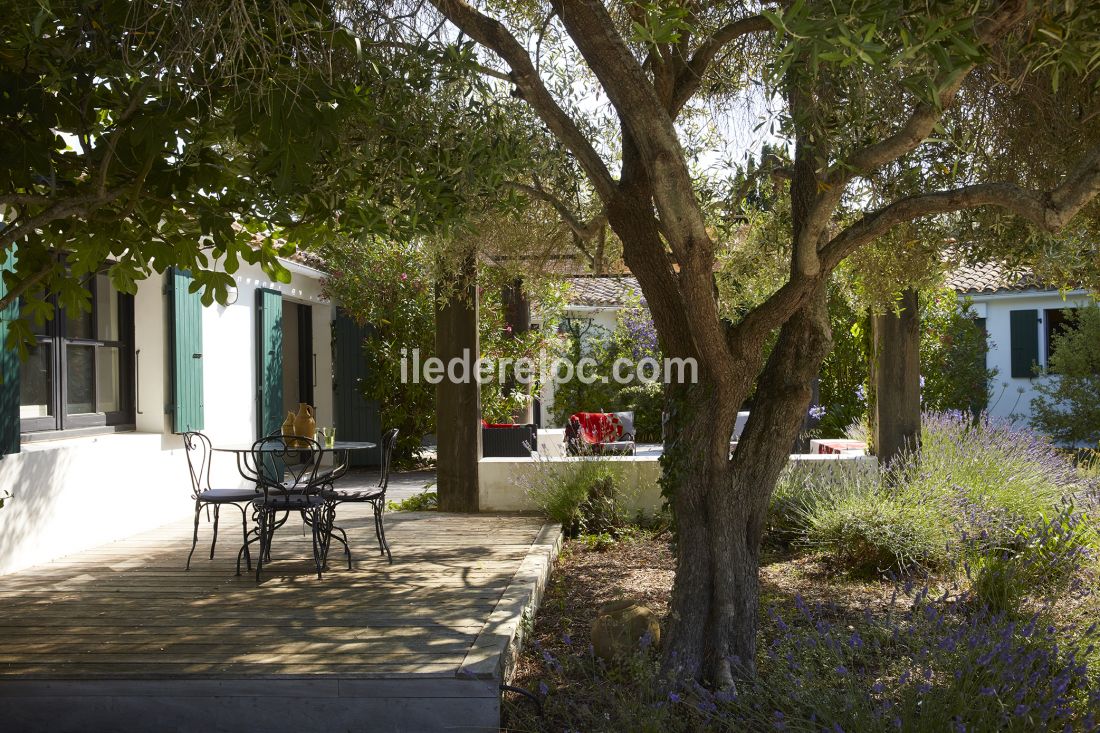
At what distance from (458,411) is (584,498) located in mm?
1386

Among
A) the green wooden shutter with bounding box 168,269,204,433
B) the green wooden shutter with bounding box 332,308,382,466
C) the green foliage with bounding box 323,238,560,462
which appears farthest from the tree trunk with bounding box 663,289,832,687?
the green wooden shutter with bounding box 332,308,382,466

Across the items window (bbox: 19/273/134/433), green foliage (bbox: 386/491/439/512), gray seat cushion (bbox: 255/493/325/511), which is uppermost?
window (bbox: 19/273/134/433)

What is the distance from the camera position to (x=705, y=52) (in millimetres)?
4762

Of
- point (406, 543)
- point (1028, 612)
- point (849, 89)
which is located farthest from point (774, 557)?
point (849, 89)

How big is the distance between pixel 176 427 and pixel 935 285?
20.1 feet

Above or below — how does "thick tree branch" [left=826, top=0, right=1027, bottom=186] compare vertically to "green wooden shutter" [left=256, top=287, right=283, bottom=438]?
above

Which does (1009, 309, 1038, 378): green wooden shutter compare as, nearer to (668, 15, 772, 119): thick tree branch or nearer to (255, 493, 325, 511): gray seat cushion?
(668, 15, 772, 119): thick tree branch

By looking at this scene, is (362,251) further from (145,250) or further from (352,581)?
(145,250)

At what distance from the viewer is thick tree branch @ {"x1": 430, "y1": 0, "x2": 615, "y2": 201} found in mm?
4047

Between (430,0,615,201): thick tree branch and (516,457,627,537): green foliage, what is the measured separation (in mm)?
3853

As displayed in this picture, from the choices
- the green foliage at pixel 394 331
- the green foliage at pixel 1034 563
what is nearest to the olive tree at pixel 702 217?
the green foliage at pixel 1034 563

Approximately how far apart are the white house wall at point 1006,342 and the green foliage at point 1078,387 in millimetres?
2500

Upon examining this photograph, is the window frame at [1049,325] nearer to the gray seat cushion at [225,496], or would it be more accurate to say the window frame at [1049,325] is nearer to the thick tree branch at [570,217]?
the thick tree branch at [570,217]

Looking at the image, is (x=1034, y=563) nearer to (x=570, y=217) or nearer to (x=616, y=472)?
(x=570, y=217)
